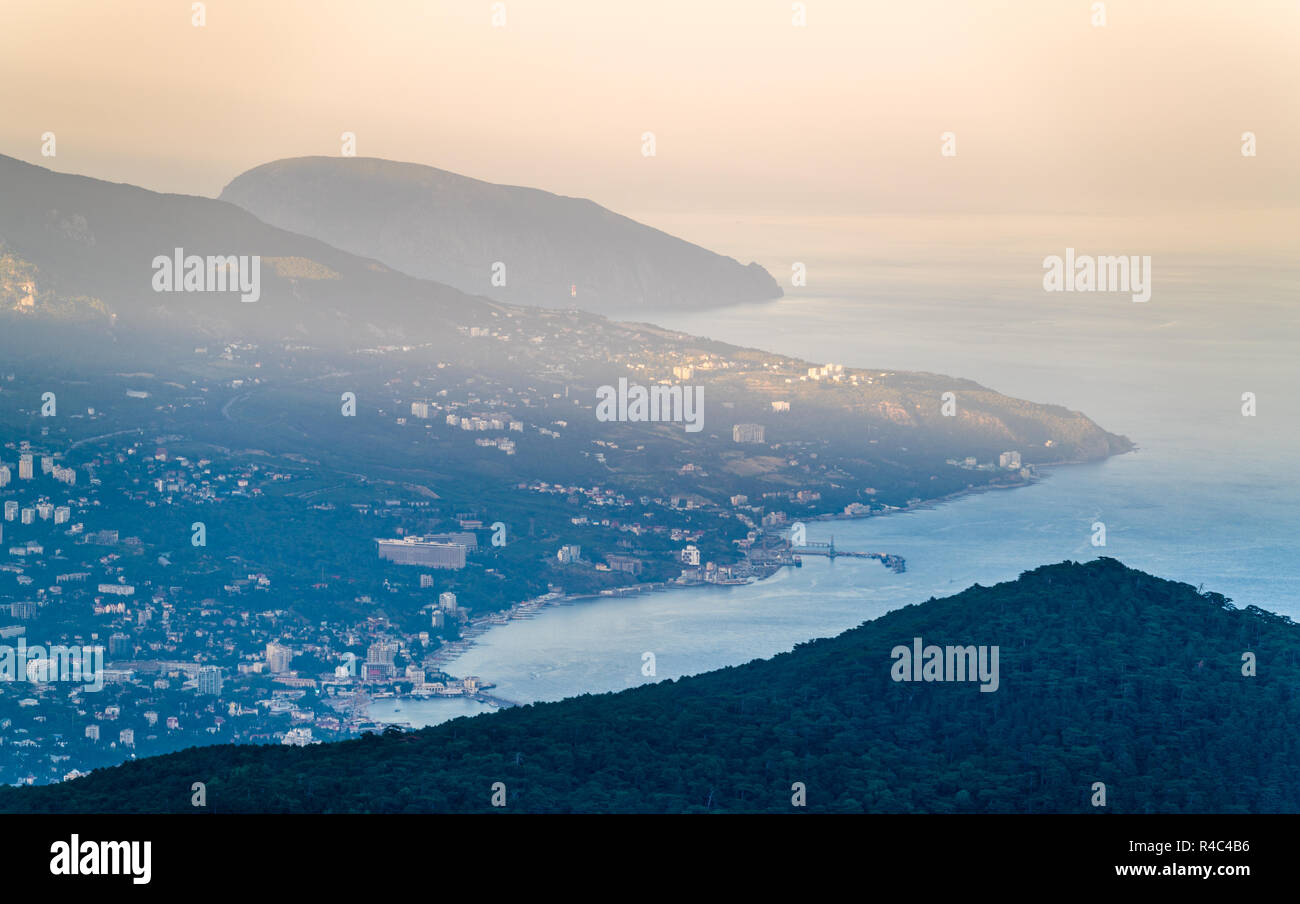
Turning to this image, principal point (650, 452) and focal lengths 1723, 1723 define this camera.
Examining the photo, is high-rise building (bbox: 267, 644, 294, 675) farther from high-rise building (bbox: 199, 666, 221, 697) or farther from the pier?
the pier

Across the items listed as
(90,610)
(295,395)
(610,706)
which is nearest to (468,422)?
(295,395)

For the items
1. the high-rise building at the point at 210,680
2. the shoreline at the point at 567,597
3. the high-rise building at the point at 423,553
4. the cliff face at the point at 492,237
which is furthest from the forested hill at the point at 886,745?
the cliff face at the point at 492,237

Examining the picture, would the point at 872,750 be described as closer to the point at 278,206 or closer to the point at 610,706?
the point at 610,706

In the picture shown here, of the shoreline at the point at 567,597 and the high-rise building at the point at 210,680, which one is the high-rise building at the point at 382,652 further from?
the high-rise building at the point at 210,680

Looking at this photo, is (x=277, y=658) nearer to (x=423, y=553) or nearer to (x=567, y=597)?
(x=567, y=597)

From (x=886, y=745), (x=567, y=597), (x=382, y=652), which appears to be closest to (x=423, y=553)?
(x=567, y=597)

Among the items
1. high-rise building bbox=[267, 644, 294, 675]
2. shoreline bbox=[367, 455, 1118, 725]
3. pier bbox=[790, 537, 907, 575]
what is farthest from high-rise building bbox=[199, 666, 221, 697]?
pier bbox=[790, 537, 907, 575]
